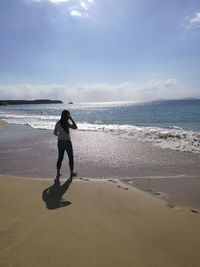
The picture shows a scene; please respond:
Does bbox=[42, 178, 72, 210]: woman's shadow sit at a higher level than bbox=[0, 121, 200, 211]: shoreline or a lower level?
higher

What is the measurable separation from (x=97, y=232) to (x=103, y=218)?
56 cm

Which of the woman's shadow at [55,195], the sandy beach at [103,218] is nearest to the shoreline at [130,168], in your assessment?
the sandy beach at [103,218]

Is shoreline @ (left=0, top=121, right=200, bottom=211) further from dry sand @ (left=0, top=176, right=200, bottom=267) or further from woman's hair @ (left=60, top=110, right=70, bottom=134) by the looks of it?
woman's hair @ (left=60, top=110, right=70, bottom=134)

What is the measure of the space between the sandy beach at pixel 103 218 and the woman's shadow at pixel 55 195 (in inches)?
0.7

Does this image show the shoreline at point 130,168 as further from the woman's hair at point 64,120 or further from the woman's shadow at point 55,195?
the woman's hair at point 64,120

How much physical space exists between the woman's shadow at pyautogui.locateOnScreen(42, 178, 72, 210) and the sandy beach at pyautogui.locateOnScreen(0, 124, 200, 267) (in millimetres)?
18

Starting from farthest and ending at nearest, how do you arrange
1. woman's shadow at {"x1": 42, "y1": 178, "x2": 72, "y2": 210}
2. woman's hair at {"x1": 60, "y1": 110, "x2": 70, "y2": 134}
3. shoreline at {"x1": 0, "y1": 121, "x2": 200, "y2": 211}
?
woman's hair at {"x1": 60, "y1": 110, "x2": 70, "y2": 134} → shoreline at {"x1": 0, "y1": 121, "x2": 200, "y2": 211} → woman's shadow at {"x1": 42, "y1": 178, "x2": 72, "y2": 210}

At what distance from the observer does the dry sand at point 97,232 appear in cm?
360

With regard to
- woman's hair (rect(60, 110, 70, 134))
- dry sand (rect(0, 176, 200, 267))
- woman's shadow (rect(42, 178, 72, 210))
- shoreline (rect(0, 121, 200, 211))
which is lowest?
shoreline (rect(0, 121, 200, 211))

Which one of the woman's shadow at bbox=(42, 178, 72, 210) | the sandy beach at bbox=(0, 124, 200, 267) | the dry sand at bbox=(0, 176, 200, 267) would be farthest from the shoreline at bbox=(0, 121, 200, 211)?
the woman's shadow at bbox=(42, 178, 72, 210)

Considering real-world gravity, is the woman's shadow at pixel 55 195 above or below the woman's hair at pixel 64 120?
below

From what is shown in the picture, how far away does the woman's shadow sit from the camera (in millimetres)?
5516

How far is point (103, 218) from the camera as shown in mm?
4820

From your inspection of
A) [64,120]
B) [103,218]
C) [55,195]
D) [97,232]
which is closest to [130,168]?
[64,120]
